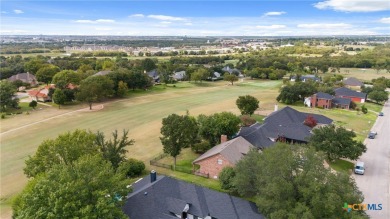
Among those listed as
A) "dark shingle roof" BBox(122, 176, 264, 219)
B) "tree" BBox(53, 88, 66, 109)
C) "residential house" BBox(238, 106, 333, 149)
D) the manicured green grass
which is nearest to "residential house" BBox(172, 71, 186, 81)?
"tree" BBox(53, 88, 66, 109)

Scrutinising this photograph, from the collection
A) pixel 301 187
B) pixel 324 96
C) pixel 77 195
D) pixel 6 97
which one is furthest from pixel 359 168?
pixel 6 97

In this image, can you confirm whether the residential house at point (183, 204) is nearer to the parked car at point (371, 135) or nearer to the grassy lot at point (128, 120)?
the grassy lot at point (128, 120)

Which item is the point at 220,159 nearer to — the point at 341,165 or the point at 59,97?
the point at 341,165

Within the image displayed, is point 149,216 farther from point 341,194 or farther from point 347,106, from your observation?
point 347,106

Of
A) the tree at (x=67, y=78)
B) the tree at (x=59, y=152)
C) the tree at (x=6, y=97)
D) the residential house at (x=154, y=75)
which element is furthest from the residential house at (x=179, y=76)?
the tree at (x=59, y=152)

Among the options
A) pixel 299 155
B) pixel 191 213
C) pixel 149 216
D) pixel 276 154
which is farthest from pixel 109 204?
pixel 299 155

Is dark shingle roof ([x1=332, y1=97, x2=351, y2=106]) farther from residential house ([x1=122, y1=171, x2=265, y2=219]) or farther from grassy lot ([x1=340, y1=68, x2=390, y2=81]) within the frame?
grassy lot ([x1=340, y1=68, x2=390, y2=81])
